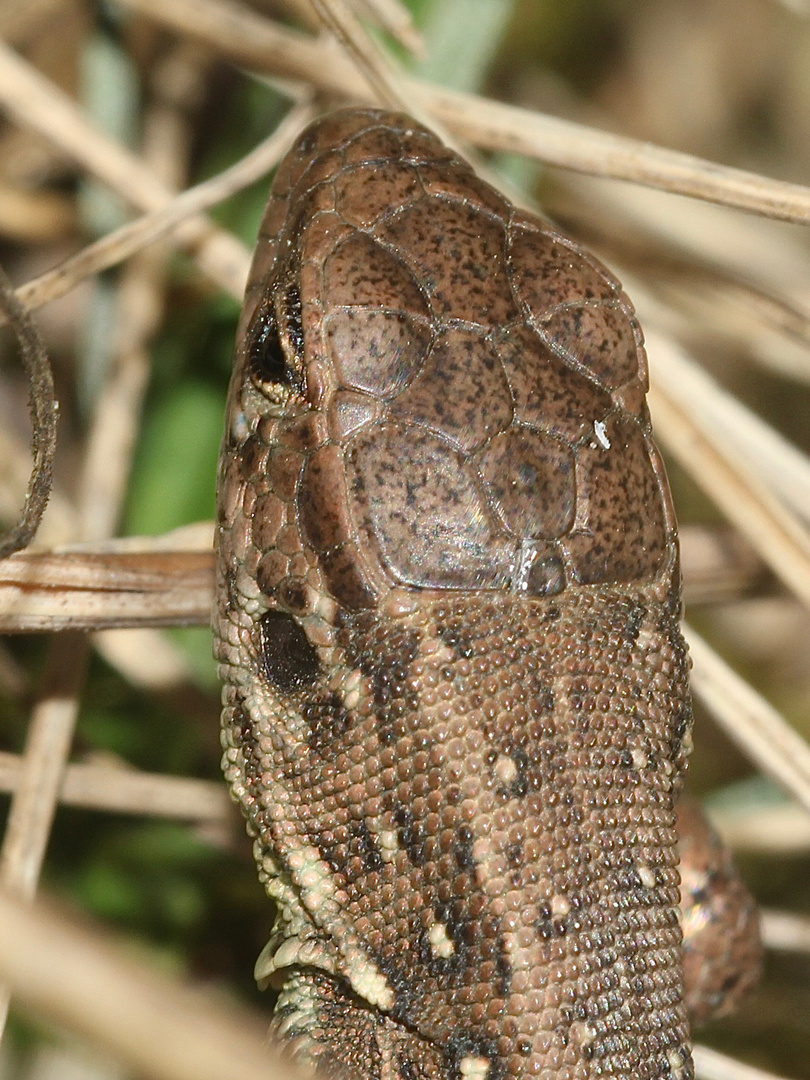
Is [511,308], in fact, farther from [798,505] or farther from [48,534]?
[48,534]

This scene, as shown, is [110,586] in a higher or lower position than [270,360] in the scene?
lower

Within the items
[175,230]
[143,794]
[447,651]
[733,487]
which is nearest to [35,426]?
[447,651]

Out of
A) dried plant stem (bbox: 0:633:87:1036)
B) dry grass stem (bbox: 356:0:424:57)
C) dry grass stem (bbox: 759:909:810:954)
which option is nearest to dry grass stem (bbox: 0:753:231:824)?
dried plant stem (bbox: 0:633:87:1036)

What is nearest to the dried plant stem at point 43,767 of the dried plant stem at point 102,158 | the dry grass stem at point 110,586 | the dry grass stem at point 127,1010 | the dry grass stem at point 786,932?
the dry grass stem at point 110,586

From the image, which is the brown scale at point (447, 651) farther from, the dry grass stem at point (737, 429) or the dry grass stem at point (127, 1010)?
the dry grass stem at point (127, 1010)

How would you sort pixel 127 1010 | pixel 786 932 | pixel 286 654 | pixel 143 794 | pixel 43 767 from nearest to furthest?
pixel 127 1010, pixel 286 654, pixel 43 767, pixel 143 794, pixel 786 932

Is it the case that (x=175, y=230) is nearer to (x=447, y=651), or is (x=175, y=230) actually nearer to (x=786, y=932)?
(x=447, y=651)
